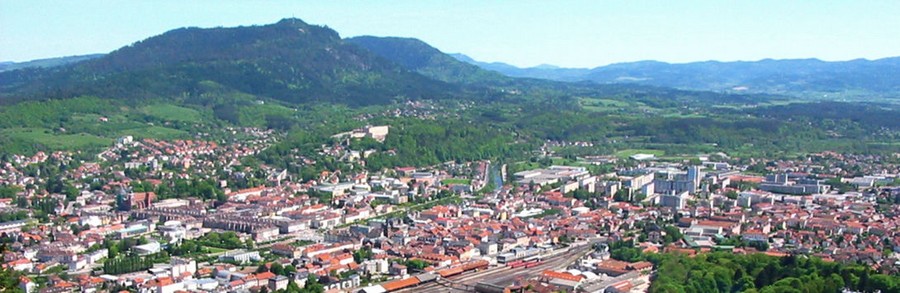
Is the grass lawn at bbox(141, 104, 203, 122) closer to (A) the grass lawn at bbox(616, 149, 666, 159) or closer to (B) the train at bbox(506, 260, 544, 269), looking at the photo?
(A) the grass lawn at bbox(616, 149, 666, 159)

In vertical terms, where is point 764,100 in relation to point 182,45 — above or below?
below

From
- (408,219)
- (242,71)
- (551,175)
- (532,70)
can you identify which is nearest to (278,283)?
(408,219)

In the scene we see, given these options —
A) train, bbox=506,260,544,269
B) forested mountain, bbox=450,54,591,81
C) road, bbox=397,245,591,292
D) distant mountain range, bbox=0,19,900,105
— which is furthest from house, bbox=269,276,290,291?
forested mountain, bbox=450,54,591,81

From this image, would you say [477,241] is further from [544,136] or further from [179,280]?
[544,136]

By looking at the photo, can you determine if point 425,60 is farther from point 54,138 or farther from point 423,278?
point 423,278

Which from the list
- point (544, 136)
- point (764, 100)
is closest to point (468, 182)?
point (544, 136)

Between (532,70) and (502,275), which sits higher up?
(502,275)

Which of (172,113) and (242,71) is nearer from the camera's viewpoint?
(172,113)
